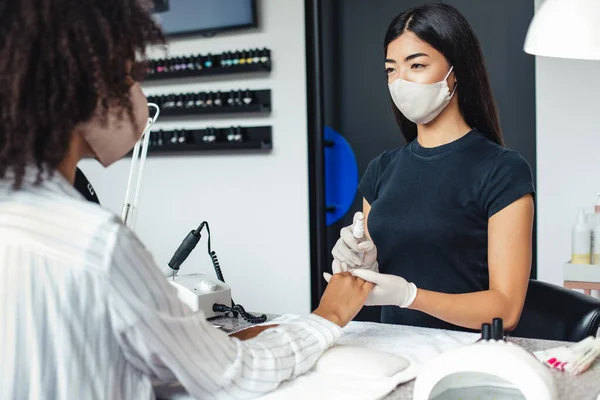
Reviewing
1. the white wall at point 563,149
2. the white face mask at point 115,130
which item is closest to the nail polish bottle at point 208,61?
the white wall at point 563,149

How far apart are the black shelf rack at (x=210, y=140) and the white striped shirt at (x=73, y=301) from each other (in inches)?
92.0

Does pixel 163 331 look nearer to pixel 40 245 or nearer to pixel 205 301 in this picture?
pixel 40 245

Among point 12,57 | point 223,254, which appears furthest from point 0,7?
point 223,254

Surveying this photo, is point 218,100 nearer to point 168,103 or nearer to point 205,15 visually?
point 168,103

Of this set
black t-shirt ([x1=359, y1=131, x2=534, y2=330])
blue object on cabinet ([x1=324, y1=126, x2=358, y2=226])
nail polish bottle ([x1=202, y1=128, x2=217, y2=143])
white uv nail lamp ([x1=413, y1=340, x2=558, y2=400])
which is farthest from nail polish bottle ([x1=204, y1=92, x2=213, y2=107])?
white uv nail lamp ([x1=413, y1=340, x2=558, y2=400])

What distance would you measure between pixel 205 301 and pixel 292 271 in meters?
1.72

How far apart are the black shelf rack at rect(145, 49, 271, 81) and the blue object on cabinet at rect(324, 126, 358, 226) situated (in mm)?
448

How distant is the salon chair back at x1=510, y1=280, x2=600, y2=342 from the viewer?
1.44 meters

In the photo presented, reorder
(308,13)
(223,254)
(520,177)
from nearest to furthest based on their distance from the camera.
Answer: (520,177)
(308,13)
(223,254)

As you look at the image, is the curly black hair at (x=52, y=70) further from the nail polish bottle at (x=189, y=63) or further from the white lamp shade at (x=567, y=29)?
the nail polish bottle at (x=189, y=63)

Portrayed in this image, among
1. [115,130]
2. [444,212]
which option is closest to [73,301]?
[115,130]

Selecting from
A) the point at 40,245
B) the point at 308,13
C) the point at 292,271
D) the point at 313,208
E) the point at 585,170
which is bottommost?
the point at 292,271

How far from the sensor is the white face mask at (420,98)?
151 cm

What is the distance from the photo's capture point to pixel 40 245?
673 millimetres
